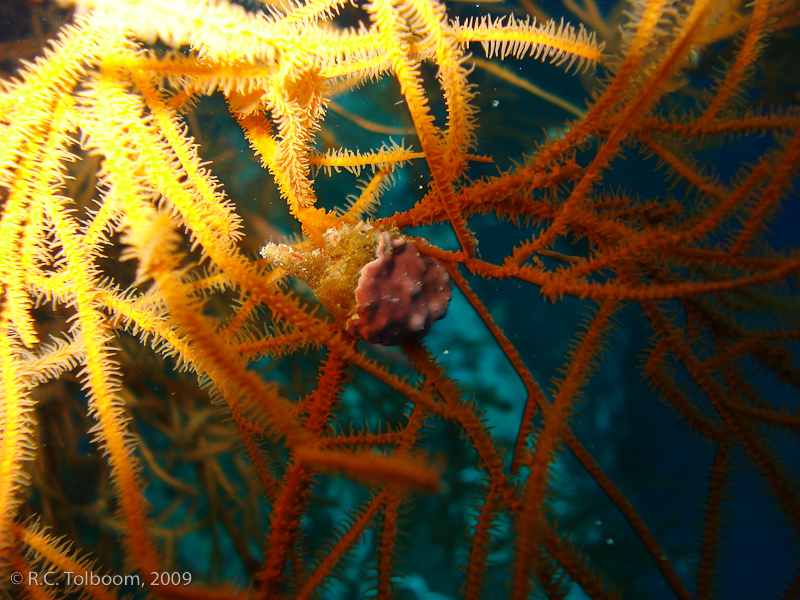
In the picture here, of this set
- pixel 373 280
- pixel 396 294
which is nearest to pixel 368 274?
pixel 373 280

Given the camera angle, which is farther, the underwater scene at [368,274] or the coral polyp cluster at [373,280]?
the coral polyp cluster at [373,280]

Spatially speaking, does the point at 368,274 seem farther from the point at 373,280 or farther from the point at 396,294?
the point at 396,294

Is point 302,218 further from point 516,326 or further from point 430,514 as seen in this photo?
point 430,514

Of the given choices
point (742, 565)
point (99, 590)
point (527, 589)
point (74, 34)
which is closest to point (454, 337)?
point (527, 589)

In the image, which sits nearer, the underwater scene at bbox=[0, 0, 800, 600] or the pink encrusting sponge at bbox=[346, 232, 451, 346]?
the underwater scene at bbox=[0, 0, 800, 600]
